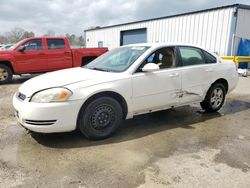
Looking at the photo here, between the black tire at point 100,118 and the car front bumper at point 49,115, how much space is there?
161 mm

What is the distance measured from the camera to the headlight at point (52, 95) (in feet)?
11.6

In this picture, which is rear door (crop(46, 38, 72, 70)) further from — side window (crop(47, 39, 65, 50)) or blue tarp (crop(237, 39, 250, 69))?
blue tarp (crop(237, 39, 250, 69))

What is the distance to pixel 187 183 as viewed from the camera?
2.85 metres

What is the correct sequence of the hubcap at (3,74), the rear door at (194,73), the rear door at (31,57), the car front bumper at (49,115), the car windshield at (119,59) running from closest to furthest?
the car front bumper at (49,115), the car windshield at (119,59), the rear door at (194,73), the hubcap at (3,74), the rear door at (31,57)

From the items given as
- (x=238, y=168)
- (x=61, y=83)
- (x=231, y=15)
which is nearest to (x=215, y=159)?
(x=238, y=168)

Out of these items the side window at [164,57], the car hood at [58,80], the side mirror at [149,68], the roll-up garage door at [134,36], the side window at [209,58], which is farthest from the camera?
the roll-up garage door at [134,36]

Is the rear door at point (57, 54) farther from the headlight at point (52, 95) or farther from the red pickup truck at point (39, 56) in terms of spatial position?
the headlight at point (52, 95)

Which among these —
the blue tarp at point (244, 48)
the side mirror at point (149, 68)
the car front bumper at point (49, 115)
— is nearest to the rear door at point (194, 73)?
the side mirror at point (149, 68)

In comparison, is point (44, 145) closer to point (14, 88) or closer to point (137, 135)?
point (137, 135)

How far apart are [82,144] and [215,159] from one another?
2.01 meters

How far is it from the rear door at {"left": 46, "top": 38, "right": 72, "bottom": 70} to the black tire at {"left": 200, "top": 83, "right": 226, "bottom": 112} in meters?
6.82

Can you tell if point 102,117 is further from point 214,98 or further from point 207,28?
point 207,28

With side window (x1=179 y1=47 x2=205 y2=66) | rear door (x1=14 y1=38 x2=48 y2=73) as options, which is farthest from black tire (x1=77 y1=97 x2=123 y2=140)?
rear door (x1=14 y1=38 x2=48 y2=73)

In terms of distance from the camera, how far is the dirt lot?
9.53 feet
